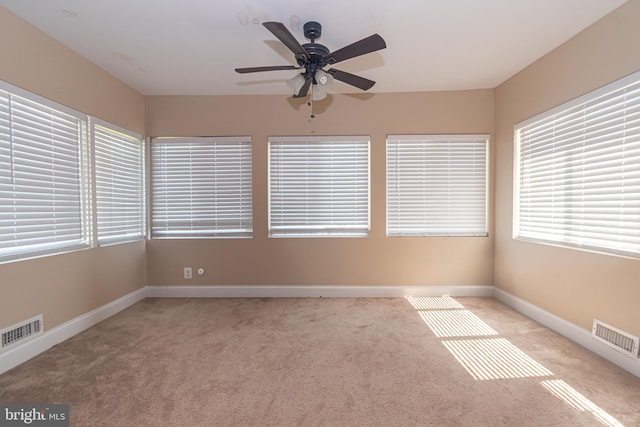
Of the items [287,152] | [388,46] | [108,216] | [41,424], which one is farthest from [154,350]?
[388,46]

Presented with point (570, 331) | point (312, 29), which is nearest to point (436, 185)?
point (570, 331)

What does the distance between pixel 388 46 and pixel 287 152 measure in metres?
1.70

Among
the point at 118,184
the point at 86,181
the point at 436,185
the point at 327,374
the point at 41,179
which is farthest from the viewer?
the point at 436,185

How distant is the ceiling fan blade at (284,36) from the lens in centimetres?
158

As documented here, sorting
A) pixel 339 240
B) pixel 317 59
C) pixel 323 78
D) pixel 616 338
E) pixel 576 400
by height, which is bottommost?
pixel 576 400

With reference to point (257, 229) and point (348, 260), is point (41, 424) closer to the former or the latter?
point (257, 229)

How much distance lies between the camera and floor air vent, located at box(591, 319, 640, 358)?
6.56ft

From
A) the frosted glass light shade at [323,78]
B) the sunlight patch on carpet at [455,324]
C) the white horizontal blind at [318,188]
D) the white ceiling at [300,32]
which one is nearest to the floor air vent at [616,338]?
the sunlight patch on carpet at [455,324]

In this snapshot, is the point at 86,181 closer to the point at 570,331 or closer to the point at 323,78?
the point at 323,78

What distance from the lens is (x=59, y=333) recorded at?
8.17 ft

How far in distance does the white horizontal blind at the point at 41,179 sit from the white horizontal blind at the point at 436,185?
3.44 m

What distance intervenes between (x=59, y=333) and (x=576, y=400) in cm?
409

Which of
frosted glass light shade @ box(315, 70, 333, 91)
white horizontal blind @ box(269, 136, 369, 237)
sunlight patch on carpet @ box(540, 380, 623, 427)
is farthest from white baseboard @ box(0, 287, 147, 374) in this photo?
sunlight patch on carpet @ box(540, 380, 623, 427)

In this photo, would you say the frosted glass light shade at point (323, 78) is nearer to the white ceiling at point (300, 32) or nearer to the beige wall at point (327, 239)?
the white ceiling at point (300, 32)
